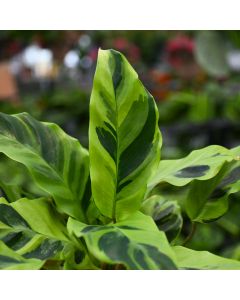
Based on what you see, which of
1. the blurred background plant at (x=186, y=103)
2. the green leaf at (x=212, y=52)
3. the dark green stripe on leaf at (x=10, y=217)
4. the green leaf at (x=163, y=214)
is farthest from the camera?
the green leaf at (x=212, y=52)

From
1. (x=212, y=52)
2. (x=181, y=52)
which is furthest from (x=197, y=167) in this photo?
(x=181, y=52)

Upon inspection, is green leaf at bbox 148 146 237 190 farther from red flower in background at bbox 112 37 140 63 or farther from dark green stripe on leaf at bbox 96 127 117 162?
red flower in background at bbox 112 37 140 63

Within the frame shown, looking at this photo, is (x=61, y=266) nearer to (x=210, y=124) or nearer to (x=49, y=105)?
(x=210, y=124)

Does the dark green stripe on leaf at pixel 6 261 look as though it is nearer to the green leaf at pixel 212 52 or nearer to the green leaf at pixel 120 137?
the green leaf at pixel 120 137

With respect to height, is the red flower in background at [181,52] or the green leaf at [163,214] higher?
the green leaf at [163,214]

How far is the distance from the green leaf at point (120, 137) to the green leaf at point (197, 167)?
0.06m

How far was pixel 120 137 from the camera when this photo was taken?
1.63 feet

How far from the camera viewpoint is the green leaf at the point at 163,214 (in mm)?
616

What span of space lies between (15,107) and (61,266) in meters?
2.61

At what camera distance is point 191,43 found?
11.4 ft

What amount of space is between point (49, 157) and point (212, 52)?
211cm

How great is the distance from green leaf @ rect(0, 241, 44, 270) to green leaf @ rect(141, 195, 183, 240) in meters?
0.19

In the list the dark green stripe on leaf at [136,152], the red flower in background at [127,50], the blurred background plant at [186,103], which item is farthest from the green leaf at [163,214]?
the red flower in background at [127,50]

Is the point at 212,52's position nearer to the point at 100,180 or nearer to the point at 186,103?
the point at 186,103
